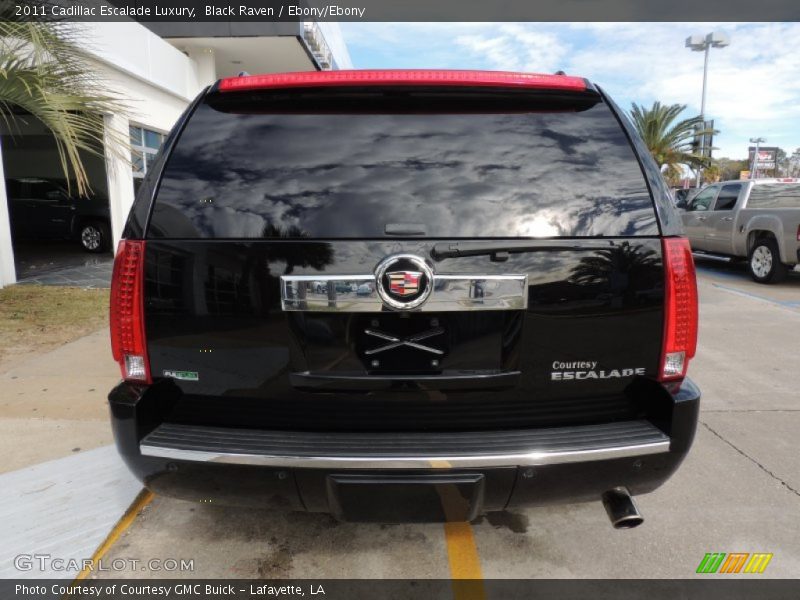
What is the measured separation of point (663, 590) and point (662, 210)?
5.16 feet

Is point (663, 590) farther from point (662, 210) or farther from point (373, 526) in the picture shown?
point (662, 210)

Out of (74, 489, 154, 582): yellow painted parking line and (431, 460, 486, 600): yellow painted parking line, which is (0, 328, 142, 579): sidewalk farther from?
(431, 460, 486, 600): yellow painted parking line

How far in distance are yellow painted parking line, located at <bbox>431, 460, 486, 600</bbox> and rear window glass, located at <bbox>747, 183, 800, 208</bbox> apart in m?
10.6

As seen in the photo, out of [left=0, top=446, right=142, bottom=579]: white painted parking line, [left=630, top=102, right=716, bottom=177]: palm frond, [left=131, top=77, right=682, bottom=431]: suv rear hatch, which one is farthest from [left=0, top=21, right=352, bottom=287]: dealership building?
[left=630, top=102, right=716, bottom=177]: palm frond

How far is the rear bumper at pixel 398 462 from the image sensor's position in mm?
1876

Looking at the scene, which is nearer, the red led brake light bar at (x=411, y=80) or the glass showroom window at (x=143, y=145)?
the red led brake light bar at (x=411, y=80)

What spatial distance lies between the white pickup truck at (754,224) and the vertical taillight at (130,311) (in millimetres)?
10689

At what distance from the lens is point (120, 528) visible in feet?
9.01

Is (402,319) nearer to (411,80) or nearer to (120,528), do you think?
(411,80)

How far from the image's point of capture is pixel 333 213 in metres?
1.96

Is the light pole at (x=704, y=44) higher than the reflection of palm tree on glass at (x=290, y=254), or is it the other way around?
the light pole at (x=704, y=44)

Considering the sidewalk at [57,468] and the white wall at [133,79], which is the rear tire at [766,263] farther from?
the white wall at [133,79]

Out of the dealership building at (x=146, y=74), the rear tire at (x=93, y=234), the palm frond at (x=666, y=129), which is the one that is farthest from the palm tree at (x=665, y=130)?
the rear tire at (x=93, y=234)

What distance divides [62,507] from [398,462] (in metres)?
2.09
